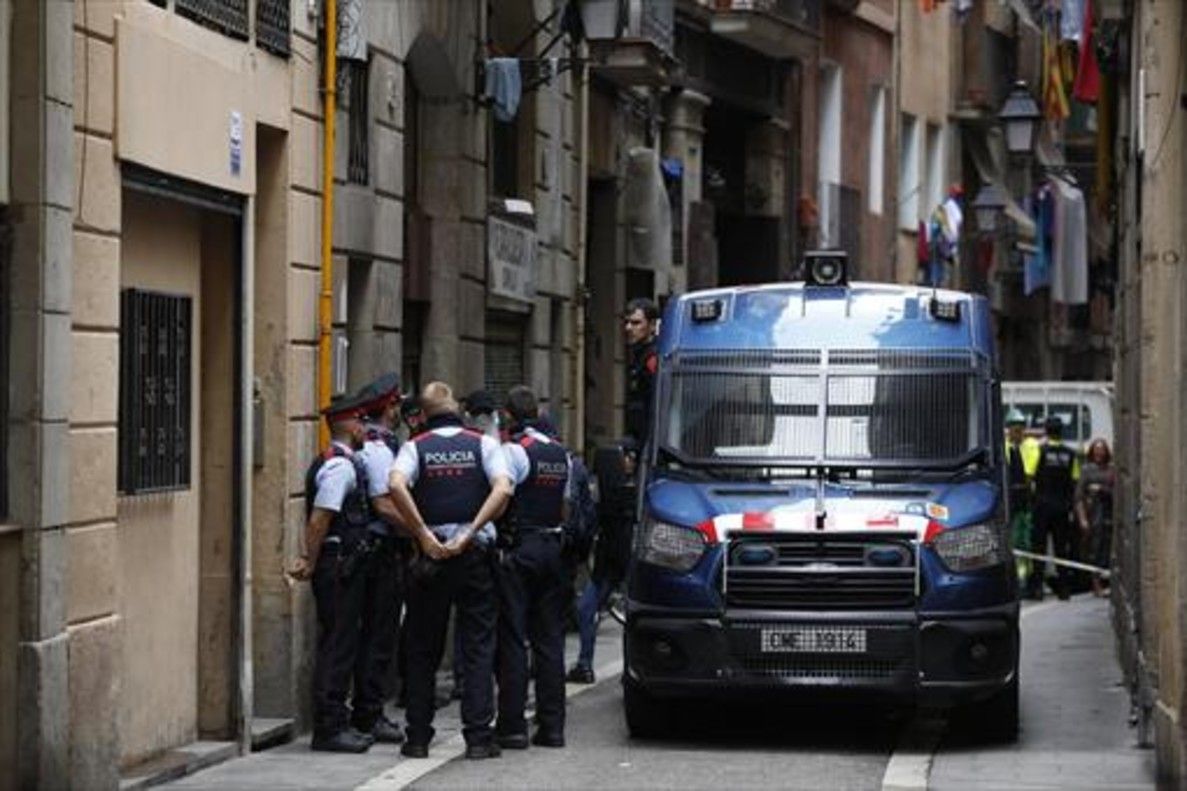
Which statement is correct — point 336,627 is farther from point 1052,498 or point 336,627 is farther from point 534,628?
point 1052,498

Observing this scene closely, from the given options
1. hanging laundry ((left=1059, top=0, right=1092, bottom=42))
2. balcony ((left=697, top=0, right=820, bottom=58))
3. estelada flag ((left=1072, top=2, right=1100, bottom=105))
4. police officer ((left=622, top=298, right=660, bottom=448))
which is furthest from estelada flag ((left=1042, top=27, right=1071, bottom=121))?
police officer ((left=622, top=298, right=660, bottom=448))

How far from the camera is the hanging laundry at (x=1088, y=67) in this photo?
81.1ft

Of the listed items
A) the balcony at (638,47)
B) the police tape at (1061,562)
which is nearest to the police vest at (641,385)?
the balcony at (638,47)

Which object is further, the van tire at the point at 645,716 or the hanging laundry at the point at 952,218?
the hanging laundry at the point at 952,218

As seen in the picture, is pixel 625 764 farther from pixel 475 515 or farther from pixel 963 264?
pixel 963 264

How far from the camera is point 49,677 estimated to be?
12594 millimetres

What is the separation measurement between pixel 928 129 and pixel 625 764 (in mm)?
30648

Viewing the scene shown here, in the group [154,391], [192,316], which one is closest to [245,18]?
[192,316]

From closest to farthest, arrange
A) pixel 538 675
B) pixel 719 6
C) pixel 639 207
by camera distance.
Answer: pixel 538 675 < pixel 639 207 < pixel 719 6

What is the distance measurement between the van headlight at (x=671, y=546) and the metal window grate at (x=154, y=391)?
2607 millimetres

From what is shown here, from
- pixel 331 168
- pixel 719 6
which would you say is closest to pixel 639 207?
pixel 719 6

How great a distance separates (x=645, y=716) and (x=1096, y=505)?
48.9 feet

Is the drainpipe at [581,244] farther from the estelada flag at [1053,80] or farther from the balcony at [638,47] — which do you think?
the estelada flag at [1053,80]

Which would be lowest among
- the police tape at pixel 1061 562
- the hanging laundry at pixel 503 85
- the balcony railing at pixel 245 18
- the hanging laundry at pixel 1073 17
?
the police tape at pixel 1061 562
